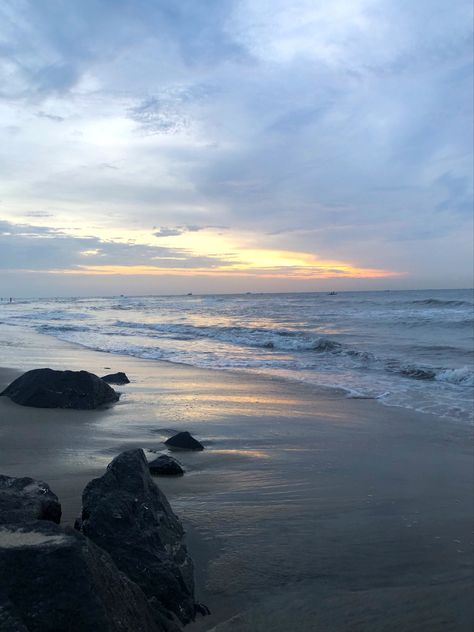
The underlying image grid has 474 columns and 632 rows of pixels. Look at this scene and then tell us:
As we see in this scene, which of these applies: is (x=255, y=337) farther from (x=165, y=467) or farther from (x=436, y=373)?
(x=165, y=467)

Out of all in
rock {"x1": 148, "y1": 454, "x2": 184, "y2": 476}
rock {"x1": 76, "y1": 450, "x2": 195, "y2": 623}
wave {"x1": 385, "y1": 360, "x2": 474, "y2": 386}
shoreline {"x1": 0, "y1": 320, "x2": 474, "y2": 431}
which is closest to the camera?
rock {"x1": 76, "y1": 450, "x2": 195, "y2": 623}

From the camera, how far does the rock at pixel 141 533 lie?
2.98m

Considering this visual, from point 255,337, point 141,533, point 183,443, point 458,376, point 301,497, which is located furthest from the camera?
point 255,337

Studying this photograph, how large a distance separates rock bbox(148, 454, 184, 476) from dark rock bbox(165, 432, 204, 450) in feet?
3.25

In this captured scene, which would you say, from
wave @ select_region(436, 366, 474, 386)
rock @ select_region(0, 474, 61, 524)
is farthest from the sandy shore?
wave @ select_region(436, 366, 474, 386)

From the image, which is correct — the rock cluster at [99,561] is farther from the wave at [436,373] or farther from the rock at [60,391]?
the wave at [436,373]

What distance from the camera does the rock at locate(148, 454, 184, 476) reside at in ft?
17.4

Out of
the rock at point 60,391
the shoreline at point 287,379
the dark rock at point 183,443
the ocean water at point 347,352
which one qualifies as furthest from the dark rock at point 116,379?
the dark rock at point 183,443

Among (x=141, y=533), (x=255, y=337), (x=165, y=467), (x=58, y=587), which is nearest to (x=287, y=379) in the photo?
(x=165, y=467)

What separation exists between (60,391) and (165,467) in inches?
163

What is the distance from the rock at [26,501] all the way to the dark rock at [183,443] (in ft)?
9.46

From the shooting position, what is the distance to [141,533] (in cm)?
318

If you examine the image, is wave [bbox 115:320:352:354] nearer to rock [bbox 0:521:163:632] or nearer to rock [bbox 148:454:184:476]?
rock [bbox 148:454:184:476]

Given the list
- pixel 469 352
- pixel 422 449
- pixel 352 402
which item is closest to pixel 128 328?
pixel 469 352
